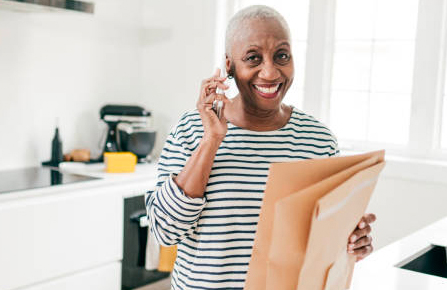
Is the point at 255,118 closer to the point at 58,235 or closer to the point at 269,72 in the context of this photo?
the point at 269,72

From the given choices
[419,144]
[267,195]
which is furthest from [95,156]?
[267,195]

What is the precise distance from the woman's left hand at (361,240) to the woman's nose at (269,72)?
1.16 ft

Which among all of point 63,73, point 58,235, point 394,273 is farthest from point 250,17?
point 63,73

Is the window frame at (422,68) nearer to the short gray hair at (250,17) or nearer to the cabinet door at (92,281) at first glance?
the cabinet door at (92,281)

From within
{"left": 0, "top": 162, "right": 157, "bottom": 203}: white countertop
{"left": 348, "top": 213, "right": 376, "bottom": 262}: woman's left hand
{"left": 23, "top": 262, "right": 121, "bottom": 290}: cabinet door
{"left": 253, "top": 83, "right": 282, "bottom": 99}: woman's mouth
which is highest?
{"left": 253, "top": 83, "right": 282, "bottom": 99}: woman's mouth

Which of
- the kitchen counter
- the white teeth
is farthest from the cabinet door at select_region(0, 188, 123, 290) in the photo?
the white teeth

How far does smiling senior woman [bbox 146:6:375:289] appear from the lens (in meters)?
1.13

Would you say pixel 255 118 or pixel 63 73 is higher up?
pixel 63 73

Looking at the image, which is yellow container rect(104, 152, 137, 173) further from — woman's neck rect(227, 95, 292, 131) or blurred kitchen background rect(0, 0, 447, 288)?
woman's neck rect(227, 95, 292, 131)

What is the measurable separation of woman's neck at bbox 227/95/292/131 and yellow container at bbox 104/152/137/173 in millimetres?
1678

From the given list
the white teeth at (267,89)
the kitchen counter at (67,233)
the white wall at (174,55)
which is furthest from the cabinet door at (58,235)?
the white teeth at (267,89)

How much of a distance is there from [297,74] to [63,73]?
4.47ft

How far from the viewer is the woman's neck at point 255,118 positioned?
1.25 metres

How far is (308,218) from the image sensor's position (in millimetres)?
736
